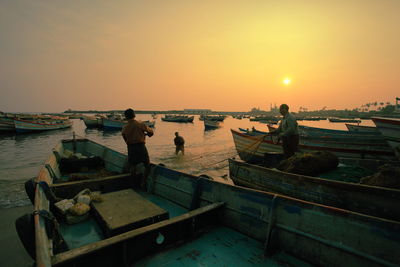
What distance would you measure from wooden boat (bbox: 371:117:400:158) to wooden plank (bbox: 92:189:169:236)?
10305 millimetres

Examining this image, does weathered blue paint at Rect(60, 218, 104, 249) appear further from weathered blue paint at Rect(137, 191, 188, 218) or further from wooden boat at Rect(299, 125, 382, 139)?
wooden boat at Rect(299, 125, 382, 139)

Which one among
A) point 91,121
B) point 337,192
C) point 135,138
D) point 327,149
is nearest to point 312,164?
point 337,192

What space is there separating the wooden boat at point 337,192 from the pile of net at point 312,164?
0.64 metres

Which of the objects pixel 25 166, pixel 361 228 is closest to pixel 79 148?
pixel 25 166

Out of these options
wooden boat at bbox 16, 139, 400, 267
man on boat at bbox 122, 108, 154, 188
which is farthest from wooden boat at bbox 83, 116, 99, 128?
wooden boat at bbox 16, 139, 400, 267

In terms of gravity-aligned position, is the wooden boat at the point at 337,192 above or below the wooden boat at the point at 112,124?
above

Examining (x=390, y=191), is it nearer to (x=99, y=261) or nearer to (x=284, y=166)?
(x=284, y=166)

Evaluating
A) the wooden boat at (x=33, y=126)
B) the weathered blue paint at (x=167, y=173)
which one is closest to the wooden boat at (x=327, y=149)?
the weathered blue paint at (x=167, y=173)

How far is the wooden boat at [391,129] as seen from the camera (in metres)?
9.03

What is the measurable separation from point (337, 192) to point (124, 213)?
4625 mm

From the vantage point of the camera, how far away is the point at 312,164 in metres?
6.45

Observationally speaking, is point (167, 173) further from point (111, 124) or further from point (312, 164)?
point (111, 124)

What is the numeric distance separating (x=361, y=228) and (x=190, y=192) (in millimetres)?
3179

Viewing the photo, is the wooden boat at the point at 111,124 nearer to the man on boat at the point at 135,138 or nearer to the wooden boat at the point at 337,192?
the man on boat at the point at 135,138
